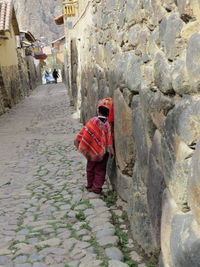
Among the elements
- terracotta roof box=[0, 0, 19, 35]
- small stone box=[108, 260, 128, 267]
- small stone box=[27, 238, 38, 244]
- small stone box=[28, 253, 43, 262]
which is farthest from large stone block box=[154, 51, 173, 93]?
terracotta roof box=[0, 0, 19, 35]

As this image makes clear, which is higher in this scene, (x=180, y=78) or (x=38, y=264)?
(x=180, y=78)

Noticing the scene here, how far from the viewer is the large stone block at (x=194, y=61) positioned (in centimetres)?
176

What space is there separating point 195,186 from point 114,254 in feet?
5.23

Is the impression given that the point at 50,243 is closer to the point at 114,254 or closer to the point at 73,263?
the point at 73,263

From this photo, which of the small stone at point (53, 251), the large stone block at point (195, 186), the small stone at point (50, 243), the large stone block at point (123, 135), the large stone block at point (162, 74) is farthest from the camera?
the large stone block at point (123, 135)

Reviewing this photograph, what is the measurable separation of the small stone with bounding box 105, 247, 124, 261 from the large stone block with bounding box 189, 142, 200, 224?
55.6 inches

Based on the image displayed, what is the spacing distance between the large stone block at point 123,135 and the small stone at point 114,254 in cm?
86

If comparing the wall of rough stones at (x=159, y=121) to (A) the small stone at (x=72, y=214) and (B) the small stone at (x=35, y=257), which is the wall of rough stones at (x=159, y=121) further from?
(B) the small stone at (x=35, y=257)

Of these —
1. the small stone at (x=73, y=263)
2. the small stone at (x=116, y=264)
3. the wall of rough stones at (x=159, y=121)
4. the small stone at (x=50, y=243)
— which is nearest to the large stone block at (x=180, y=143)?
the wall of rough stones at (x=159, y=121)

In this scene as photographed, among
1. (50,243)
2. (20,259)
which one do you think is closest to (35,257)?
(20,259)

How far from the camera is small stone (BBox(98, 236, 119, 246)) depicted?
11.0ft

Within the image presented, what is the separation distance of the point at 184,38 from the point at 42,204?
10.4ft

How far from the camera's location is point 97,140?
4266 mm

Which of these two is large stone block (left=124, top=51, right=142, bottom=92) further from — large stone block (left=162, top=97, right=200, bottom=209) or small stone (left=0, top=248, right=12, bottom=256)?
small stone (left=0, top=248, right=12, bottom=256)
